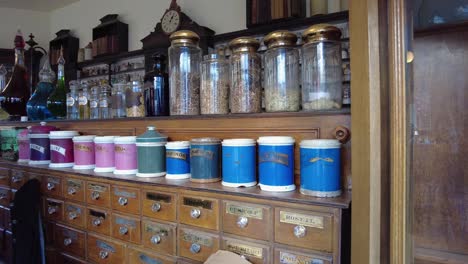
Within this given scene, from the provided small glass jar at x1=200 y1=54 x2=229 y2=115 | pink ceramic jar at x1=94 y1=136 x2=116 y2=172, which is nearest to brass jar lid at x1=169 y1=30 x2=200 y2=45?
small glass jar at x1=200 y1=54 x2=229 y2=115

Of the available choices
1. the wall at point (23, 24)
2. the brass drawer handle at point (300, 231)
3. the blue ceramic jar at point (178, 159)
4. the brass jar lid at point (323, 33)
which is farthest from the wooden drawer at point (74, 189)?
the wall at point (23, 24)

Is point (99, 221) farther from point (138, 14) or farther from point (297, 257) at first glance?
point (138, 14)

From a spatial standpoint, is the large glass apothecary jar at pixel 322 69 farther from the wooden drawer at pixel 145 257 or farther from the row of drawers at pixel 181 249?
the wooden drawer at pixel 145 257

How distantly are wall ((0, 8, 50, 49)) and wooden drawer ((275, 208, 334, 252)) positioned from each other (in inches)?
200

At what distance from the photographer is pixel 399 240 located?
786 mm

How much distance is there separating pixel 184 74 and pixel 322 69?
0.62 meters

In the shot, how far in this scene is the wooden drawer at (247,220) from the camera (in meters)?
0.96

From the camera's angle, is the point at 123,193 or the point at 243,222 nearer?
the point at 243,222

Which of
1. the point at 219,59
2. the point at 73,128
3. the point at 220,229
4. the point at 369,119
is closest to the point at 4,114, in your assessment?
the point at 73,128

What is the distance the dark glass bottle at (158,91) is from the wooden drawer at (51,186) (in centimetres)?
64

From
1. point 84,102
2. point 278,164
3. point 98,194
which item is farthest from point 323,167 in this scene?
point 84,102

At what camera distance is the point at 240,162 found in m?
1.09

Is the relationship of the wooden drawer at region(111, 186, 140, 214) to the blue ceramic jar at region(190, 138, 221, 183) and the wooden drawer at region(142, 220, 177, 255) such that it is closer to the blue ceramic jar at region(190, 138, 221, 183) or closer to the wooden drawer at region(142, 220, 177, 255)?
the wooden drawer at region(142, 220, 177, 255)

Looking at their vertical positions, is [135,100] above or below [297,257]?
above
